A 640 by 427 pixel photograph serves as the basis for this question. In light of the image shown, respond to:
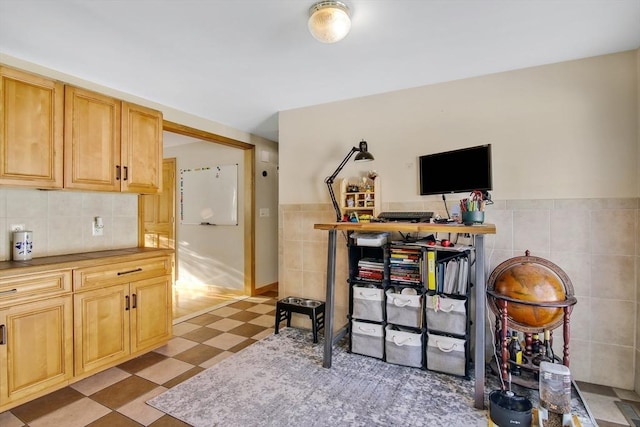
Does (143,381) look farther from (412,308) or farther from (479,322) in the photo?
(479,322)

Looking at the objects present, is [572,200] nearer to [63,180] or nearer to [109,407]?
[109,407]

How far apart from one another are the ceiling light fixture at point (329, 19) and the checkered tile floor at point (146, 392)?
235 centimetres

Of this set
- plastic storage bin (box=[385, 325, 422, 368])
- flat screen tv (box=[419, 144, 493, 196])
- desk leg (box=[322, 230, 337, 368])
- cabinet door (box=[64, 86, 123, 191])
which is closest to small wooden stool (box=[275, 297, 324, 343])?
desk leg (box=[322, 230, 337, 368])

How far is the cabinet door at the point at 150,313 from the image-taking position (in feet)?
8.18

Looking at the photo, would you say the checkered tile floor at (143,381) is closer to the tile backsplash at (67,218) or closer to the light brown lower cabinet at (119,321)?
the light brown lower cabinet at (119,321)

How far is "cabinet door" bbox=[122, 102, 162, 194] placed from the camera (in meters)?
2.56

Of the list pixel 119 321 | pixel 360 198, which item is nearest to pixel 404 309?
pixel 360 198

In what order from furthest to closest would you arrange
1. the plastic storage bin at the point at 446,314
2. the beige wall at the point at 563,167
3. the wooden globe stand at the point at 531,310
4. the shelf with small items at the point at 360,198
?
1. the shelf with small items at the point at 360,198
2. the plastic storage bin at the point at 446,314
3. the beige wall at the point at 563,167
4. the wooden globe stand at the point at 531,310

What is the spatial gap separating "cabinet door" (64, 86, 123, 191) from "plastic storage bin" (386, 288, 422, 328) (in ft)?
7.89

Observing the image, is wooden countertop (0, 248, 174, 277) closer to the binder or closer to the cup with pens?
the binder

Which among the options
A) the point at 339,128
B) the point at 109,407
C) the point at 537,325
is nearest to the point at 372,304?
the point at 537,325

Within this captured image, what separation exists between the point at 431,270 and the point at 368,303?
57 cm

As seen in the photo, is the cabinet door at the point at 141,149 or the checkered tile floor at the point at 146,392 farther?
the cabinet door at the point at 141,149

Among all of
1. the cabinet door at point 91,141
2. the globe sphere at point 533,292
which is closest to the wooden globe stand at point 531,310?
the globe sphere at point 533,292
